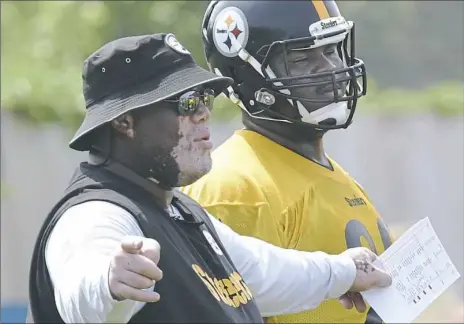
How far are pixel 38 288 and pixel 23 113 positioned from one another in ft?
20.3

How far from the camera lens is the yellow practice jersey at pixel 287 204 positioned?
3.06 m

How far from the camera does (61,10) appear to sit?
931 cm

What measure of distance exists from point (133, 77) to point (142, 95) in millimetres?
49

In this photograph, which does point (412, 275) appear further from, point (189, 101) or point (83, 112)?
point (83, 112)

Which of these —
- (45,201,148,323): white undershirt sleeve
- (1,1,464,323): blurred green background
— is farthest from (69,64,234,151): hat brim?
(1,1,464,323): blurred green background

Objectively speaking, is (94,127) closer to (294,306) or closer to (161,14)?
(294,306)

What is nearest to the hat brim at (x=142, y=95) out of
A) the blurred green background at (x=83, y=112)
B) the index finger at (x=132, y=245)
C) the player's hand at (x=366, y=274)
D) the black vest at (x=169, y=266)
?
the black vest at (x=169, y=266)

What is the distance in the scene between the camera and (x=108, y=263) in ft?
A: 6.51

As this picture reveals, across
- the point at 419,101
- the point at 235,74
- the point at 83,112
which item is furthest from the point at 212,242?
the point at 419,101

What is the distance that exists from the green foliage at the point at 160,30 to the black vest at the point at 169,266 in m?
5.42

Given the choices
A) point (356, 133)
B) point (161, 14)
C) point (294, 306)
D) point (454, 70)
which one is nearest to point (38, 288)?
point (294, 306)

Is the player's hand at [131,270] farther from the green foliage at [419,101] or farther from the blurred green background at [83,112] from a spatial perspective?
the green foliage at [419,101]

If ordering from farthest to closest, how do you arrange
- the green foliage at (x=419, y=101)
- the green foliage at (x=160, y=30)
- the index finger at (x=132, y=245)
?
the green foliage at (x=160, y=30) → the green foliage at (x=419, y=101) → the index finger at (x=132, y=245)

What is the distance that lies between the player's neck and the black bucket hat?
89 centimetres
